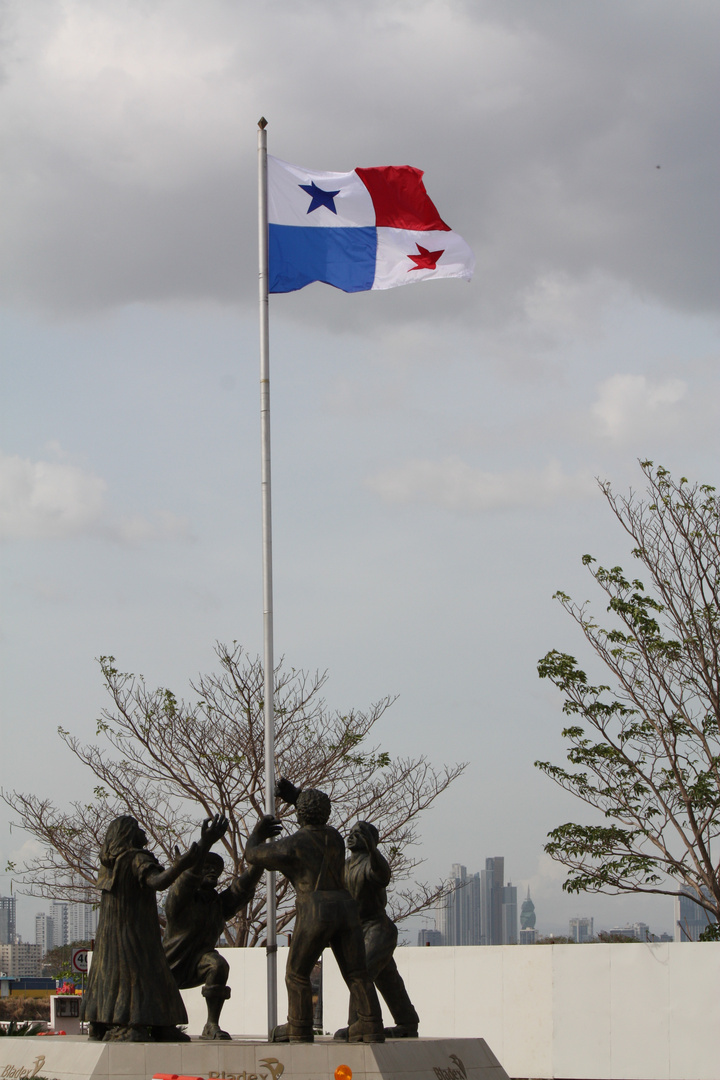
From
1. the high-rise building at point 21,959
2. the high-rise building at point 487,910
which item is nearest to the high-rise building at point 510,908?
the high-rise building at point 487,910

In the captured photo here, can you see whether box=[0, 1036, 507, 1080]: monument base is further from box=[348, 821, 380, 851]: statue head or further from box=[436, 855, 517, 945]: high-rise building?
box=[436, 855, 517, 945]: high-rise building

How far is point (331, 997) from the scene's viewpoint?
17.7 m

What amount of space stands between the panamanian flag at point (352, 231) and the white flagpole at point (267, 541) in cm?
18

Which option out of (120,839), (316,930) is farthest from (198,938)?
(316,930)

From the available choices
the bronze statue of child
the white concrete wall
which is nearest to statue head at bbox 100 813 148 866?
the bronze statue of child

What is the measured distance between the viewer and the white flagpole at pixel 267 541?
10.6 m

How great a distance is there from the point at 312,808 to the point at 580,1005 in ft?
24.5

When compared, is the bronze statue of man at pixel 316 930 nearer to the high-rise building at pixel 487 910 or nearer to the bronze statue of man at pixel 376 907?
the bronze statue of man at pixel 376 907

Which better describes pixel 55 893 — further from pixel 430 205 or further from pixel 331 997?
pixel 430 205

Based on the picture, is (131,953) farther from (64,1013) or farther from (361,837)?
(64,1013)

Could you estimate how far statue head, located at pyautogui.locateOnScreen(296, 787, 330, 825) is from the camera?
31.6 ft

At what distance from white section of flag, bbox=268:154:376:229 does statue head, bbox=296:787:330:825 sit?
224 inches

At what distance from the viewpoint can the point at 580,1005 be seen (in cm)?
1548

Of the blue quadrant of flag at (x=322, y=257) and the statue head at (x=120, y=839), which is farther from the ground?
the blue quadrant of flag at (x=322, y=257)
